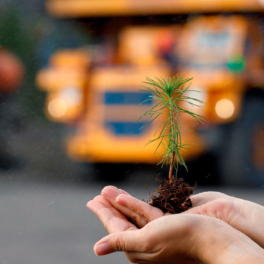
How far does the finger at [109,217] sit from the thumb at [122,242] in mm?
212

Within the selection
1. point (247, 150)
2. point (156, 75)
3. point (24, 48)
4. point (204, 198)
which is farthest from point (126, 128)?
point (204, 198)

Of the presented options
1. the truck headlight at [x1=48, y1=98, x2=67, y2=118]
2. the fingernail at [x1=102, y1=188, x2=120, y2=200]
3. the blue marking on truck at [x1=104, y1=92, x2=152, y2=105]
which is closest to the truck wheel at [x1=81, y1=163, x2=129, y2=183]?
the truck headlight at [x1=48, y1=98, x2=67, y2=118]

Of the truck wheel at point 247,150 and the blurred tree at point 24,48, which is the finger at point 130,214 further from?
the blurred tree at point 24,48

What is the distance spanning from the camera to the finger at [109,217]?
2.49m

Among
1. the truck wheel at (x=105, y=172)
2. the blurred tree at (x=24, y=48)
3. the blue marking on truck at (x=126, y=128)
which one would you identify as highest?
the blurred tree at (x=24, y=48)

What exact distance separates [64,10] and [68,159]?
2528 millimetres

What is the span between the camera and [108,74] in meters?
7.78

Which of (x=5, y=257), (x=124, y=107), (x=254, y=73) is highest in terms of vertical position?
(x=254, y=73)

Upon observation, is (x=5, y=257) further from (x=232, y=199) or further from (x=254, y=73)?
(x=254, y=73)

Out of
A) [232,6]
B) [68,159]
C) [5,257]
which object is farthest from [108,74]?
[5,257]

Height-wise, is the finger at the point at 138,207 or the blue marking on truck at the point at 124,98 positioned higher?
the blue marking on truck at the point at 124,98

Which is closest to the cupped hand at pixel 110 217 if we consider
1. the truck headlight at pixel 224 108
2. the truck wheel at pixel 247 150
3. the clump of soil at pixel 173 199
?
the clump of soil at pixel 173 199

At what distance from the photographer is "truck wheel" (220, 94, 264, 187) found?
7.82m

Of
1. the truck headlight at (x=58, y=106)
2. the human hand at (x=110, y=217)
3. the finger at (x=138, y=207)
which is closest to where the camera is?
the human hand at (x=110, y=217)
